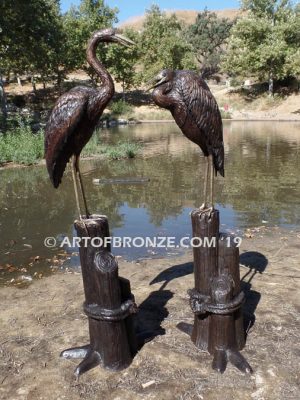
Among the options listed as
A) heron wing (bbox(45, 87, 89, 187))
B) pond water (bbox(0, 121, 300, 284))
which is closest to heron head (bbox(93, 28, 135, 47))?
heron wing (bbox(45, 87, 89, 187))

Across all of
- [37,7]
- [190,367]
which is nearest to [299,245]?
[190,367]

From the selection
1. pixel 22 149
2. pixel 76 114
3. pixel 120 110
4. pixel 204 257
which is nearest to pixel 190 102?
pixel 76 114

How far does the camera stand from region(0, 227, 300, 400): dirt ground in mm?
3373

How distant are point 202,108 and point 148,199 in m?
6.19

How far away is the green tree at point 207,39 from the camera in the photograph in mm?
52188

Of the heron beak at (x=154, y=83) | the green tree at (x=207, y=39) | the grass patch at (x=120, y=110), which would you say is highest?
the green tree at (x=207, y=39)

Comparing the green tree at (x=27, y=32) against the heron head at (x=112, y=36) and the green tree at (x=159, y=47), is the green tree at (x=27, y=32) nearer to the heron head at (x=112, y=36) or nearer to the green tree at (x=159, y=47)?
the heron head at (x=112, y=36)

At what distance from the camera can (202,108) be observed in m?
3.70

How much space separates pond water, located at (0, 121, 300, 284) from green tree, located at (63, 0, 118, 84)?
2657 cm

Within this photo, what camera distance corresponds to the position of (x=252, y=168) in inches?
518

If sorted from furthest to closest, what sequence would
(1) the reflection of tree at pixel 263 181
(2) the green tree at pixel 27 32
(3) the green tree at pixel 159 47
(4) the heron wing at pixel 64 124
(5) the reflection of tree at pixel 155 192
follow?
(3) the green tree at pixel 159 47 < (2) the green tree at pixel 27 32 < (1) the reflection of tree at pixel 263 181 < (5) the reflection of tree at pixel 155 192 < (4) the heron wing at pixel 64 124

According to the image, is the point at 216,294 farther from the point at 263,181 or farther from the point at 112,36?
the point at 263,181

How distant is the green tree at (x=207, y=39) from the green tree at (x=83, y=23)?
16054mm

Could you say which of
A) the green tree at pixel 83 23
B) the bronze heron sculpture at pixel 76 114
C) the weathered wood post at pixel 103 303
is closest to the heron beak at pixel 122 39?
the bronze heron sculpture at pixel 76 114
